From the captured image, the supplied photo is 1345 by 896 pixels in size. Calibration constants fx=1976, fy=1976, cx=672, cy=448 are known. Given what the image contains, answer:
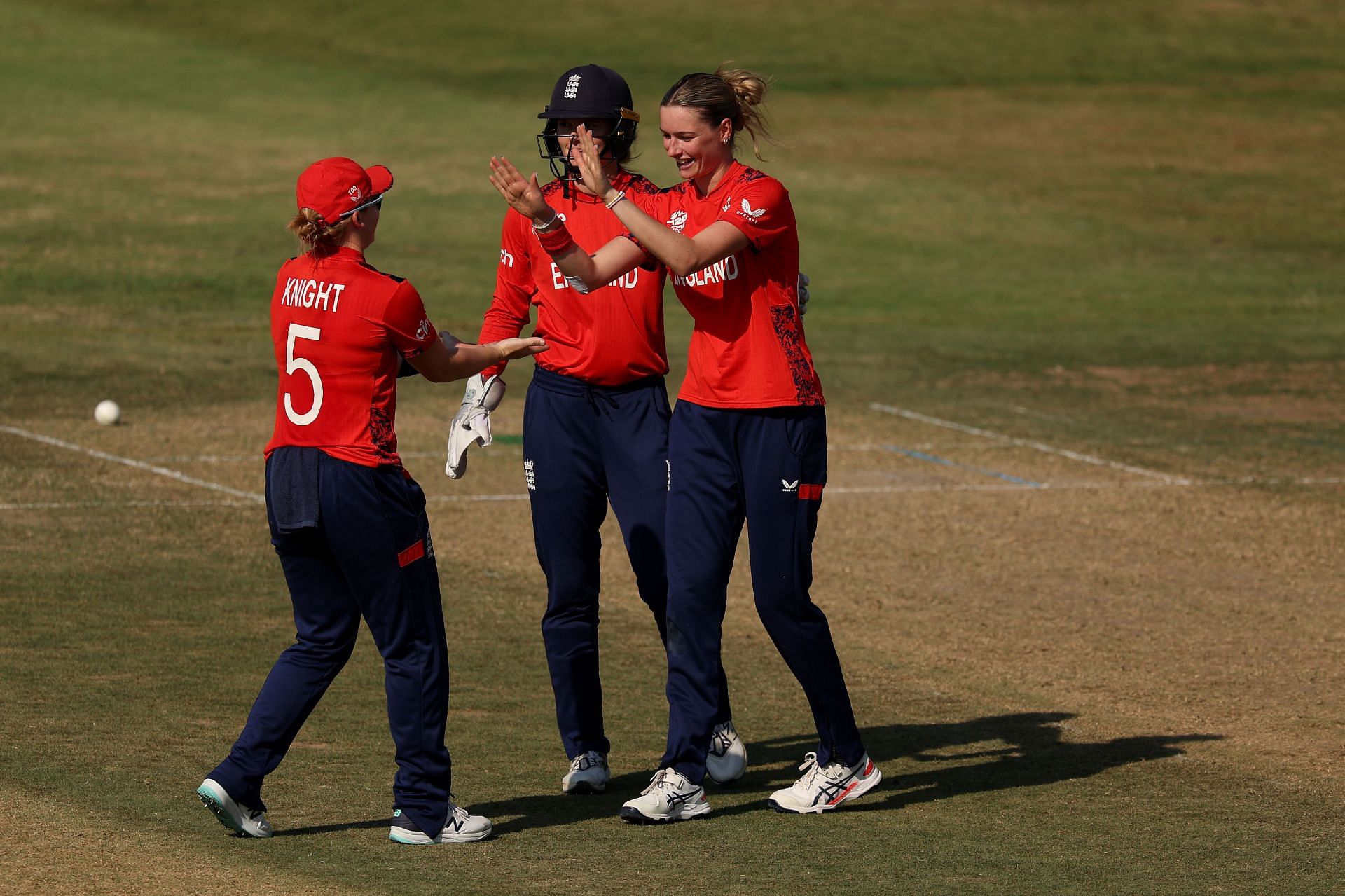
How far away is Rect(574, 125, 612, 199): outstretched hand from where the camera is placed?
23.2 feet

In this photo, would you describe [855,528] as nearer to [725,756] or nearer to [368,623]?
[725,756]

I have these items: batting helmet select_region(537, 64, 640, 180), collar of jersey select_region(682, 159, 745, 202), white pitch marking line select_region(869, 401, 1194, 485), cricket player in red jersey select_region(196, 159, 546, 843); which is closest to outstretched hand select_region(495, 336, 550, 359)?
cricket player in red jersey select_region(196, 159, 546, 843)

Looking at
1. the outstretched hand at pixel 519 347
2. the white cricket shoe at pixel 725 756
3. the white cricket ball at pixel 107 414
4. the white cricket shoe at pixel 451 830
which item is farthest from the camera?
the white cricket ball at pixel 107 414

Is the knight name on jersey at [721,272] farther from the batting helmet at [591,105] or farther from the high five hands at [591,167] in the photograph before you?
the batting helmet at [591,105]

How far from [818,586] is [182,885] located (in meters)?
6.05

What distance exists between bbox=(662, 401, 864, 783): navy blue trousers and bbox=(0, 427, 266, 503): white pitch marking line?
6.76m

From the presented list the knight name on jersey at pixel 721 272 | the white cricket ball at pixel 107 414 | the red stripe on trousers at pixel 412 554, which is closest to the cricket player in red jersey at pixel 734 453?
the knight name on jersey at pixel 721 272

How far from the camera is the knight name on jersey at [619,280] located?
26.3 ft

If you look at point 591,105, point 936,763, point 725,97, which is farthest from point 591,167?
point 936,763

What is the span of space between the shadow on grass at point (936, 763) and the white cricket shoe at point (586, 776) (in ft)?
0.14

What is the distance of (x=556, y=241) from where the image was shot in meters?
7.01

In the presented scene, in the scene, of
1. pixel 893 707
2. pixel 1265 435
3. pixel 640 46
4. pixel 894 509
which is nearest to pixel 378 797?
pixel 893 707

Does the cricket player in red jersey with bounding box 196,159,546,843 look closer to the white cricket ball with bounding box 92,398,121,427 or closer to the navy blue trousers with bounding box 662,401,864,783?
the navy blue trousers with bounding box 662,401,864,783

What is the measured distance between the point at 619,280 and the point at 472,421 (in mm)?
895
